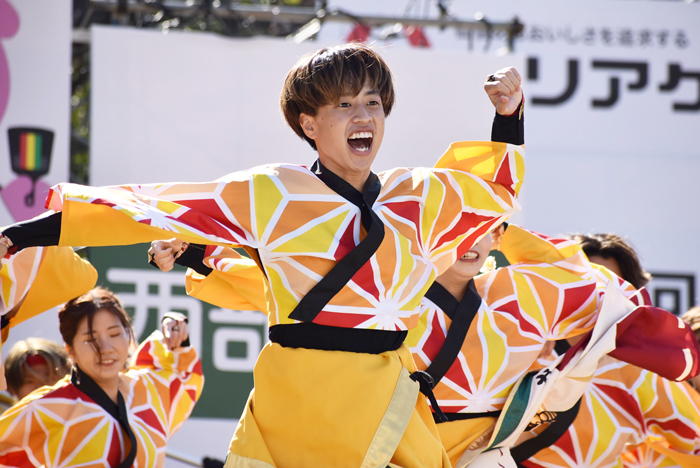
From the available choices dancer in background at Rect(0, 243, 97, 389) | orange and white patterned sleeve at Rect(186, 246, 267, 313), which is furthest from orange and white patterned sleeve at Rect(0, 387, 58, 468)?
orange and white patterned sleeve at Rect(186, 246, 267, 313)

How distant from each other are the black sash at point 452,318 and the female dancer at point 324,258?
327mm

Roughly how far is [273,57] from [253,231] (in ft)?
8.83

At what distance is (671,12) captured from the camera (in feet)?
16.5

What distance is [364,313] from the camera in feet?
5.05

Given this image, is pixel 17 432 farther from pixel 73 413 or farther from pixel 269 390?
pixel 269 390

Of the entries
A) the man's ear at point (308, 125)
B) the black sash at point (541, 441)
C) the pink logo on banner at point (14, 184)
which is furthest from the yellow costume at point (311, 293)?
the pink logo on banner at point (14, 184)

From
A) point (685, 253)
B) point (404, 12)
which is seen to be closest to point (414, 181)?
point (404, 12)

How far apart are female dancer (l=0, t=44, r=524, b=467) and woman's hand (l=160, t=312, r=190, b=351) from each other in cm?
122

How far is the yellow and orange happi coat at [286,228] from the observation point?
58.7 inches

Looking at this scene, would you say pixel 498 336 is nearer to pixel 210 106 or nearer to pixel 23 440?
pixel 23 440

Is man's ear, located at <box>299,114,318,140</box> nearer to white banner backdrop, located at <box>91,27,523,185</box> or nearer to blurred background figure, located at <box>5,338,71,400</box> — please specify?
blurred background figure, located at <box>5,338,71,400</box>

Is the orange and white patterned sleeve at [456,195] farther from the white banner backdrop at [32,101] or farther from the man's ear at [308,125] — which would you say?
the white banner backdrop at [32,101]

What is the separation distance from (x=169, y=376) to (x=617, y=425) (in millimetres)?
1511

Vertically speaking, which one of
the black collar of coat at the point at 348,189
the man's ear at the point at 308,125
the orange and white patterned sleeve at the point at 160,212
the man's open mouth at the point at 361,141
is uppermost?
the man's ear at the point at 308,125
